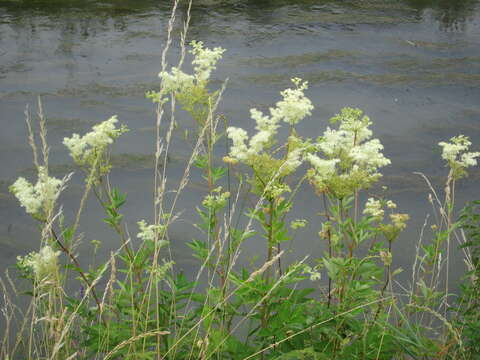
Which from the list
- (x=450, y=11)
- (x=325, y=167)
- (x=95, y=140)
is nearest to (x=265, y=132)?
(x=325, y=167)

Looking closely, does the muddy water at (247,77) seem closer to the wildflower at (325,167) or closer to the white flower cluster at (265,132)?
the white flower cluster at (265,132)

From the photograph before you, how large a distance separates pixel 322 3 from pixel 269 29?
133cm

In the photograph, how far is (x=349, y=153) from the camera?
2467 millimetres

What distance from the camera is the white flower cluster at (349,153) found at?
2357 mm

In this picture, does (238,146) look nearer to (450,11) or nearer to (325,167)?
(325,167)

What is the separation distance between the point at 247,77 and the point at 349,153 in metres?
4.61

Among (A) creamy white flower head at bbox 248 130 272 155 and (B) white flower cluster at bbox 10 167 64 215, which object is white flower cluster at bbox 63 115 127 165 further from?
(A) creamy white flower head at bbox 248 130 272 155

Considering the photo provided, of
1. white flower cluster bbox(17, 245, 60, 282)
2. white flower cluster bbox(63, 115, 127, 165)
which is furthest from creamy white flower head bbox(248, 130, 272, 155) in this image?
white flower cluster bbox(17, 245, 60, 282)

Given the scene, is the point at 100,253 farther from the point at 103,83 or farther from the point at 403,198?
the point at 103,83

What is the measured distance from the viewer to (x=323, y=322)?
2316 millimetres

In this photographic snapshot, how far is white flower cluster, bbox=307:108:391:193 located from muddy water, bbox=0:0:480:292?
1.95 metres

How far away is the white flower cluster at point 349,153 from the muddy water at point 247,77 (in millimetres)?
1946

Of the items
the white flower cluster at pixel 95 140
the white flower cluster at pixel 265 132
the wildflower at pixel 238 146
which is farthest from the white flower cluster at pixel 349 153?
the white flower cluster at pixel 95 140

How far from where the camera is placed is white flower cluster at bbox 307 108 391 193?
236 cm
